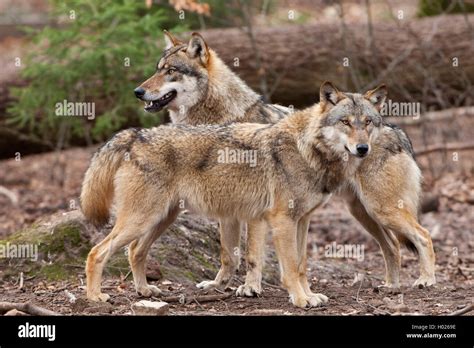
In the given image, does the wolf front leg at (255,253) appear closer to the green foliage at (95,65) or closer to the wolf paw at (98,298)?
the wolf paw at (98,298)

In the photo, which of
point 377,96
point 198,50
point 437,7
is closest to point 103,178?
point 198,50

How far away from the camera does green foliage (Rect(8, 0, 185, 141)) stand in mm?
13922

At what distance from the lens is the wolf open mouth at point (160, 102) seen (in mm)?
9906

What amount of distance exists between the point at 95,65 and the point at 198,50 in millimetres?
4628

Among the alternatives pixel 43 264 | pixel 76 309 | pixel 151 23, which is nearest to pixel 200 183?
pixel 76 309

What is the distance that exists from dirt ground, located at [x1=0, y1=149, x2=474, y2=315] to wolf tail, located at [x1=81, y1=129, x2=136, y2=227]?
84cm

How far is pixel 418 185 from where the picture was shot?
9.47 meters

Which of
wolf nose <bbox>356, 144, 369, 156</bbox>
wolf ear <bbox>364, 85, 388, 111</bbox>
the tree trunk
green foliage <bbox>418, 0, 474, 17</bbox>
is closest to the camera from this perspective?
wolf nose <bbox>356, 144, 369, 156</bbox>

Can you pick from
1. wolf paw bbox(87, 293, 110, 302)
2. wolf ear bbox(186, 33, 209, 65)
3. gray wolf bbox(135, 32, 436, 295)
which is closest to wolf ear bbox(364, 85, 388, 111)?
gray wolf bbox(135, 32, 436, 295)

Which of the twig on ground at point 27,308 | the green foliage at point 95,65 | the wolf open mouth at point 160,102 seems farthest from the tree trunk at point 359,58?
the twig on ground at point 27,308

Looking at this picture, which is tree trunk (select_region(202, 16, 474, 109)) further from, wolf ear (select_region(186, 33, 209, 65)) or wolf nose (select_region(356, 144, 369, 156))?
wolf nose (select_region(356, 144, 369, 156))

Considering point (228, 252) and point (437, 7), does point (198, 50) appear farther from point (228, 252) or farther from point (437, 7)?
point (437, 7)

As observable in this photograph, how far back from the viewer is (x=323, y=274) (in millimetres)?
10516
